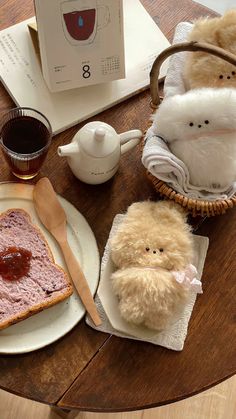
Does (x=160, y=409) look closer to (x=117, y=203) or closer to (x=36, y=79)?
(x=117, y=203)

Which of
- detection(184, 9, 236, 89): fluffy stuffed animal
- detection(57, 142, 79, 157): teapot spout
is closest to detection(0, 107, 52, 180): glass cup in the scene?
detection(57, 142, 79, 157): teapot spout

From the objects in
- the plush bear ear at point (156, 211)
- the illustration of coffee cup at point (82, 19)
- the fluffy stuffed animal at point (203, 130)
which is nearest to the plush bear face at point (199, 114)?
the fluffy stuffed animal at point (203, 130)

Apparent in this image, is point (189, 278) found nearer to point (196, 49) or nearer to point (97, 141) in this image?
point (97, 141)

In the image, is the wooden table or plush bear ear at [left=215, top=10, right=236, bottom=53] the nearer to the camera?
the wooden table

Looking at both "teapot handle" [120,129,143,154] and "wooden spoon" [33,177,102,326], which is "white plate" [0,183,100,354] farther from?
"teapot handle" [120,129,143,154]

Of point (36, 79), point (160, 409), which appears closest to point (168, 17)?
point (36, 79)

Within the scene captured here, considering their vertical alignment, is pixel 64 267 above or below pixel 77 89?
below

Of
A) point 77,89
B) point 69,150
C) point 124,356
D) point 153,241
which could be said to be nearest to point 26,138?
point 69,150
